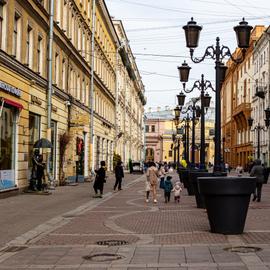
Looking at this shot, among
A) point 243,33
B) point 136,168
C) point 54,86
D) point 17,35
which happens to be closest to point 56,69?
point 54,86

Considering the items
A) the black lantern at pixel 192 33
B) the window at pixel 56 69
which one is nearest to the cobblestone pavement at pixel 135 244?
the black lantern at pixel 192 33

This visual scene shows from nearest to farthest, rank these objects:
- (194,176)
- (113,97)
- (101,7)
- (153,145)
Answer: (194,176), (101,7), (113,97), (153,145)

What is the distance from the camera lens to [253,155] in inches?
2891

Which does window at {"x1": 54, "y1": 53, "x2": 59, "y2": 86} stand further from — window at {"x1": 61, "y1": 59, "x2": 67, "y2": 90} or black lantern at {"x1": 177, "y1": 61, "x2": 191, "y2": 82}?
black lantern at {"x1": 177, "y1": 61, "x2": 191, "y2": 82}

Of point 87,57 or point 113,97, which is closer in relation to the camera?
point 87,57

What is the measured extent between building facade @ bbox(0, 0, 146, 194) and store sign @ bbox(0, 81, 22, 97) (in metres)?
0.04

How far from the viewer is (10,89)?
20.8 m

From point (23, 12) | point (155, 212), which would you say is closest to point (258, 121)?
point (23, 12)

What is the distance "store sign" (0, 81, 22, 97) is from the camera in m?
19.9

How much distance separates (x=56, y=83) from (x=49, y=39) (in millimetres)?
3611

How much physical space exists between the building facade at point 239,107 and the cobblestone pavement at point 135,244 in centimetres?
5919

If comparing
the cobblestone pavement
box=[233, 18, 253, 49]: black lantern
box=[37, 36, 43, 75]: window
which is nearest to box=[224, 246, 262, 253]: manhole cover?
the cobblestone pavement

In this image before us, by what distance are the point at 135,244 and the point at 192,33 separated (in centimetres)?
719

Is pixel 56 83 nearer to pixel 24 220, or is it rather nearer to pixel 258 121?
pixel 24 220
